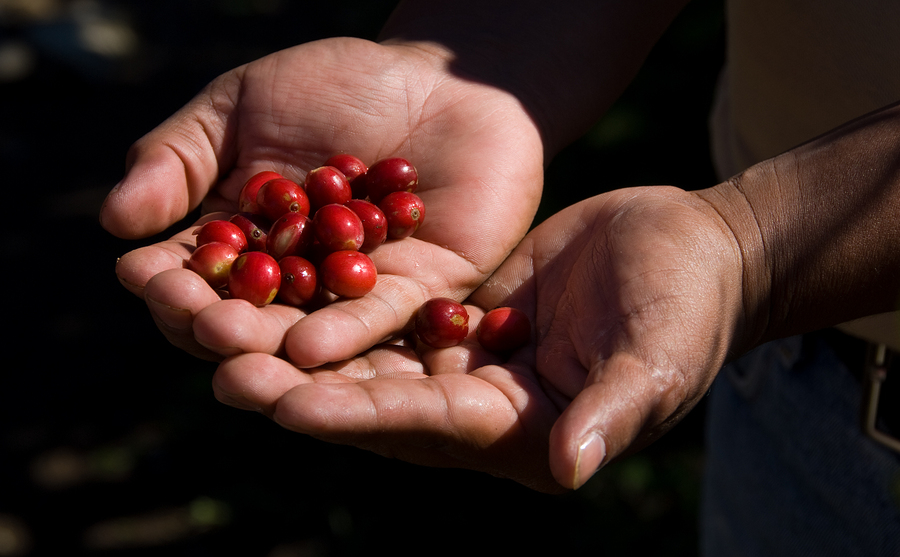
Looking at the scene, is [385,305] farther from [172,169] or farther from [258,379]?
[172,169]

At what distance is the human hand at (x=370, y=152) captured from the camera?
9.08 feet

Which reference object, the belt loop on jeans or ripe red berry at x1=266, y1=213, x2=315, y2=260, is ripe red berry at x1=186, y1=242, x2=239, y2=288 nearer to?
ripe red berry at x1=266, y1=213, x2=315, y2=260

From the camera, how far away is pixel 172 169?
9.38 ft

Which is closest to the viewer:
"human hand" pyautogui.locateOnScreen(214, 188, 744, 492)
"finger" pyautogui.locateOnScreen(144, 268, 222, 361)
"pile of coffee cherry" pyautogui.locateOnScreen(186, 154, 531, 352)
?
"human hand" pyautogui.locateOnScreen(214, 188, 744, 492)

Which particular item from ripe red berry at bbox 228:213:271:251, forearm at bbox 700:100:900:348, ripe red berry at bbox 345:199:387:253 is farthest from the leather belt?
ripe red berry at bbox 228:213:271:251

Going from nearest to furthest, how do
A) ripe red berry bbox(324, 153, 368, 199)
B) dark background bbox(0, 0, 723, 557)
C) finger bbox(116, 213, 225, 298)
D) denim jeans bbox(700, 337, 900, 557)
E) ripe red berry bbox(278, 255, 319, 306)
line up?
denim jeans bbox(700, 337, 900, 557) < finger bbox(116, 213, 225, 298) < ripe red berry bbox(278, 255, 319, 306) < ripe red berry bbox(324, 153, 368, 199) < dark background bbox(0, 0, 723, 557)

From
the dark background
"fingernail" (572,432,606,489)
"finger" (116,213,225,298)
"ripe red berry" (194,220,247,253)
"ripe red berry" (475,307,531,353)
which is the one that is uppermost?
"fingernail" (572,432,606,489)

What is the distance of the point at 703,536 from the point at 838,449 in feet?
Result: 3.80

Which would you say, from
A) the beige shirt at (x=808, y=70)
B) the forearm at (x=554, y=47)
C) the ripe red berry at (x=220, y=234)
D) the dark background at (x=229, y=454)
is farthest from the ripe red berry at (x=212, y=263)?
the dark background at (x=229, y=454)

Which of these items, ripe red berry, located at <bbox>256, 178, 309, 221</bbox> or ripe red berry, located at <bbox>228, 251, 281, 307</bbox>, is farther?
ripe red berry, located at <bbox>256, 178, 309, 221</bbox>

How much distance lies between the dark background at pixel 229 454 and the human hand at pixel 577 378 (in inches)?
87.7

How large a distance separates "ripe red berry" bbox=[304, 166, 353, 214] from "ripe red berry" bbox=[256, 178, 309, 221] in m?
0.09

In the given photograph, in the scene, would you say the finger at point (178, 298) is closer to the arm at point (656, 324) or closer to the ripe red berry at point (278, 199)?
the arm at point (656, 324)

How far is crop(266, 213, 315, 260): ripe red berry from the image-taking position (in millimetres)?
2992
